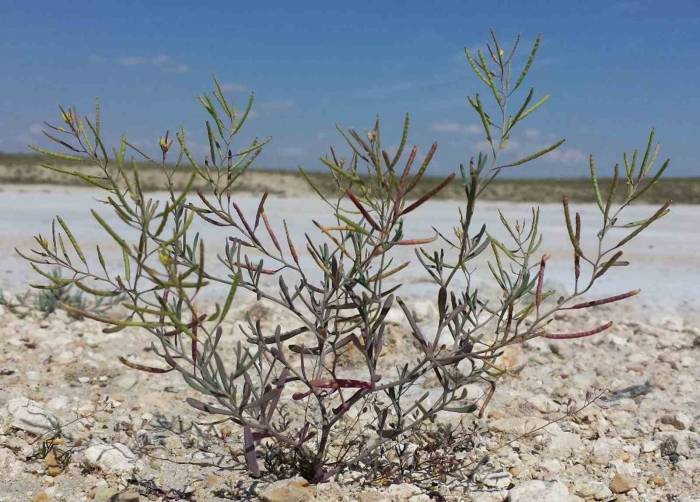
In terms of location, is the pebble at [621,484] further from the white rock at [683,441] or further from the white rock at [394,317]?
the white rock at [394,317]

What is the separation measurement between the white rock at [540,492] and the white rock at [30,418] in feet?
5.09

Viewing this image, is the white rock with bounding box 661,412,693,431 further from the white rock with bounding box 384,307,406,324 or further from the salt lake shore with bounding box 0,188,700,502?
the white rock with bounding box 384,307,406,324

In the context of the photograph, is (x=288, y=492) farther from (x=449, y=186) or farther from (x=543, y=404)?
(x=449, y=186)

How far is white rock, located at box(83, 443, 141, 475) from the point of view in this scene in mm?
2242

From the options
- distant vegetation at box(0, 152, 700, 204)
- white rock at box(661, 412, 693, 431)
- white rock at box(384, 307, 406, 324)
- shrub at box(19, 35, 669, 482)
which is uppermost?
A: shrub at box(19, 35, 669, 482)

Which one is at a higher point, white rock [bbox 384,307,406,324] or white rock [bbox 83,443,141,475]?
white rock [bbox 384,307,406,324]

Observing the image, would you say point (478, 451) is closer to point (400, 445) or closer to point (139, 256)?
point (400, 445)

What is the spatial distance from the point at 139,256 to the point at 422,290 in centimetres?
391

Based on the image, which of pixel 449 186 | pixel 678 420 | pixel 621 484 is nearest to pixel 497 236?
pixel 678 420

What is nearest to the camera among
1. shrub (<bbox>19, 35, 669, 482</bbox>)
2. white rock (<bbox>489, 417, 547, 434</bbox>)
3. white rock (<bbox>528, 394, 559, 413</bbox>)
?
shrub (<bbox>19, 35, 669, 482</bbox>)

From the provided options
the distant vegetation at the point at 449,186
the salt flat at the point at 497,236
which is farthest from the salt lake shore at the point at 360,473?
the distant vegetation at the point at 449,186

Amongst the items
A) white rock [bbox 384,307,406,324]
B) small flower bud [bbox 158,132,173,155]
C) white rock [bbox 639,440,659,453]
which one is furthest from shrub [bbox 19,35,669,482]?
white rock [bbox 384,307,406,324]

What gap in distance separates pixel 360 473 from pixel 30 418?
1.18 meters

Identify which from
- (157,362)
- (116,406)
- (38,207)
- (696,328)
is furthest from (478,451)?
(38,207)
